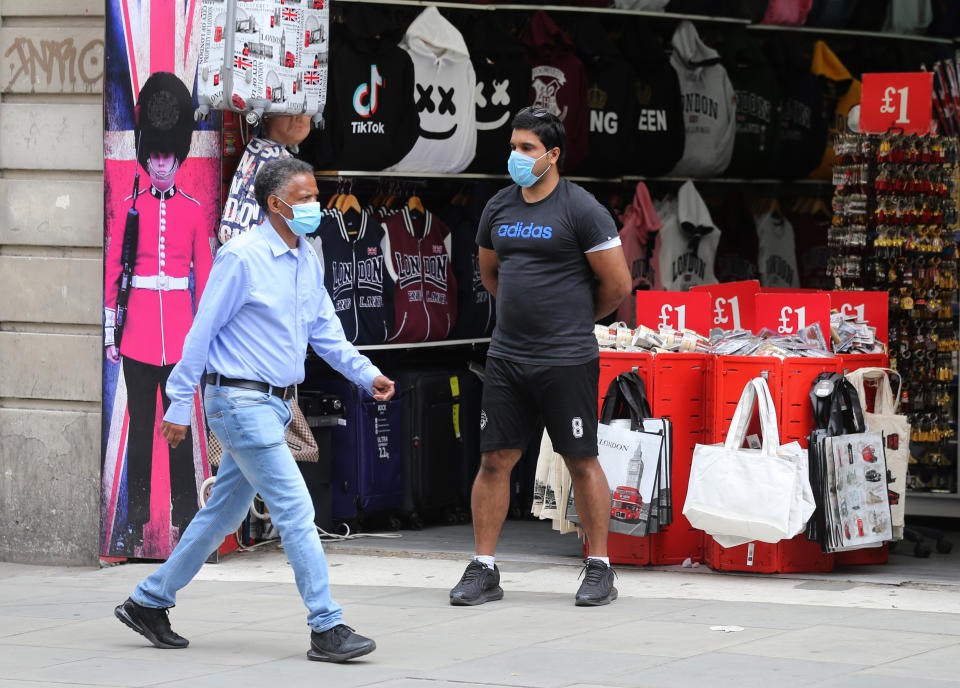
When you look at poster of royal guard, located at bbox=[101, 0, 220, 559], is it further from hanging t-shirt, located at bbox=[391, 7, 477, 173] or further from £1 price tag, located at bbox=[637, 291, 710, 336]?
£1 price tag, located at bbox=[637, 291, 710, 336]

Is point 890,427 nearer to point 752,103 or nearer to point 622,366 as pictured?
point 622,366

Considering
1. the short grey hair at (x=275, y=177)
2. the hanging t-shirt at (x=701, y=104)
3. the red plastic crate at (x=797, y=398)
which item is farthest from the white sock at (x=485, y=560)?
the hanging t-shirt at (x=701, y=104)

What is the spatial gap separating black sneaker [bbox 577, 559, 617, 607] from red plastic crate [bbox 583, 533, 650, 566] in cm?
81

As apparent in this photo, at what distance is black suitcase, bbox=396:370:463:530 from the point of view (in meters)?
9.80

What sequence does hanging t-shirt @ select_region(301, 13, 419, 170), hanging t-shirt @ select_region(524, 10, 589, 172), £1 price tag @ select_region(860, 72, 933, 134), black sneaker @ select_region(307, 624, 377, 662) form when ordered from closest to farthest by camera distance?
black sneaker @ select_region(307, 624, 377, 662)
hanging t-shirt @ select_region(301, 13, 419, 170)
£1 price tag @ select_region(860, 72, 933, 134)
hanging t-shirt @ select_region(524, 10, 589, 172)

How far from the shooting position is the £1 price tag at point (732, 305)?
8.77 metres

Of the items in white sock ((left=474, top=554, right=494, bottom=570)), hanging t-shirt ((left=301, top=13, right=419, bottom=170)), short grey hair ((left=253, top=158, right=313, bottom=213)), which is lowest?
white sock ((left=474, top=554, right=494, bottom=570))

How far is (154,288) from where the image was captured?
8617mm

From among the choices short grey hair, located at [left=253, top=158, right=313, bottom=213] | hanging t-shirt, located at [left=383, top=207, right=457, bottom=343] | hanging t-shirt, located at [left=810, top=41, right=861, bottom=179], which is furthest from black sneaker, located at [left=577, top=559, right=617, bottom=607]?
hanging t-shirt, located at [left=810, top=41, right=861, bottom=179]

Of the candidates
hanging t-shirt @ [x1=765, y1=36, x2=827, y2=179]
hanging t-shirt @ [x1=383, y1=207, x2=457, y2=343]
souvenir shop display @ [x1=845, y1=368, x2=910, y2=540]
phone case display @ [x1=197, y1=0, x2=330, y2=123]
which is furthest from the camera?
hanging t-shirt @ [x1=765, y1=36, x2=827, y2=179]

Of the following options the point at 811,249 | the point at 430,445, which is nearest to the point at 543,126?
the point at 430,445

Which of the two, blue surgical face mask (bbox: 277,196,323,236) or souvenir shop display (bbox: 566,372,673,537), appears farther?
souvenir shop display (bbox: 566,372,673,537)

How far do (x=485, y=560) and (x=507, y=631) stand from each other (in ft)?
2.49

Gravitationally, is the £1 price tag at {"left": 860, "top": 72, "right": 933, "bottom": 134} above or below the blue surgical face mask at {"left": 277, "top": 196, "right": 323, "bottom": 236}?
above
